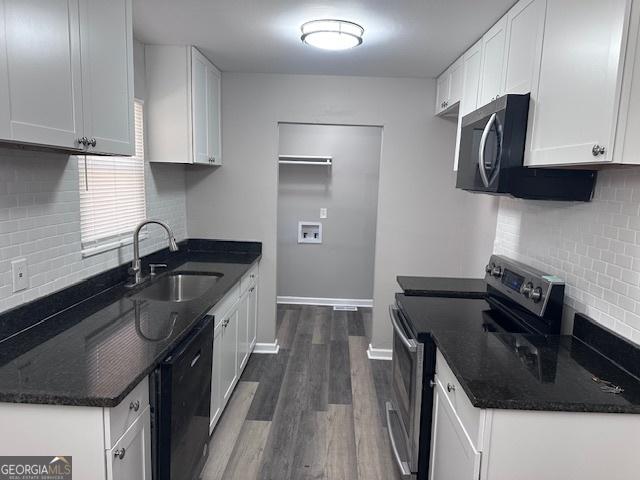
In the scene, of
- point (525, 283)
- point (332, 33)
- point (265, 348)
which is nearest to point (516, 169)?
point (525, 283)

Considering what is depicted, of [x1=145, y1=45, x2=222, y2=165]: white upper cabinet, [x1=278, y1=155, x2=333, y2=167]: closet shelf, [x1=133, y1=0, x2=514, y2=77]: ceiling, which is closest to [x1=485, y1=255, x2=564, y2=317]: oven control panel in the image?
[x1=133, y1=0, x2=514, y2=77]: ceiling

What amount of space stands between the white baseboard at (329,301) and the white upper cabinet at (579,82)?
148 inches

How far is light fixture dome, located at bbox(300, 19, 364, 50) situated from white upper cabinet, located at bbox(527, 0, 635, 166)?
3.29 feet

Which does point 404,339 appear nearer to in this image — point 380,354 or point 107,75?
point 107,75

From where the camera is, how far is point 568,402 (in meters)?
1.35

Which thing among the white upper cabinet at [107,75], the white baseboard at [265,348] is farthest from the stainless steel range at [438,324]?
the white baseboard at [265,348]

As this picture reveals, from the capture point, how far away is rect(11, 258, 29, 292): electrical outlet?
1.75 metres

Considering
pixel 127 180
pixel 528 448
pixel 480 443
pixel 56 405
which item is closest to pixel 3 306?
pixel 56 405

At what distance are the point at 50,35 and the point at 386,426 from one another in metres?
2.63

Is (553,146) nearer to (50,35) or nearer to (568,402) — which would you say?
(568,402)

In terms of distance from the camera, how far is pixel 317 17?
2.29m

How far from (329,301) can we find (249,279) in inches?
82.0

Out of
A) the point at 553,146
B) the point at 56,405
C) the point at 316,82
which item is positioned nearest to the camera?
the point at 56,405

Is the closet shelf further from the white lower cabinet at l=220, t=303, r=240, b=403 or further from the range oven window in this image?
the range oven window
